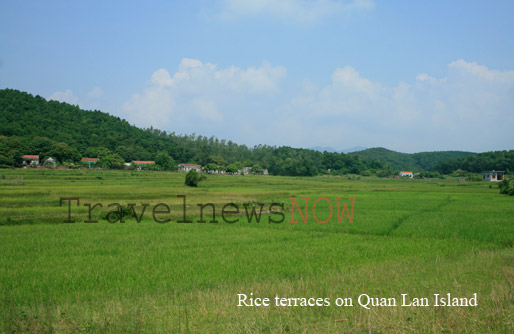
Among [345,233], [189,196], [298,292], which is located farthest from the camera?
[189,196]

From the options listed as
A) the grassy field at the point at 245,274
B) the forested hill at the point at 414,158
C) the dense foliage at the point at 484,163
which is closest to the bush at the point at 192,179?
the grassy field at the point at 245,274

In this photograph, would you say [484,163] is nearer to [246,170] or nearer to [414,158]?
[246,170]

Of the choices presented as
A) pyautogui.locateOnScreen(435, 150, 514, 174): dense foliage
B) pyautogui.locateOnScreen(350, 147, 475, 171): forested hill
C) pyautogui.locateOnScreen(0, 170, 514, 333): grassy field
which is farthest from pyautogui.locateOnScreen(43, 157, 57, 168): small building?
pyautogui.locateOnScreen(350, 147, 475, 171): forested hill

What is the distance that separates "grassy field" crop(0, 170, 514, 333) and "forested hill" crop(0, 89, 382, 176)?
51590 mm

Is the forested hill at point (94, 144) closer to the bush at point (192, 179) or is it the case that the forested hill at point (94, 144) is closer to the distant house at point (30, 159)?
the distant house at point (30, 159)

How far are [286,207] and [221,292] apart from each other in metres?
16.0

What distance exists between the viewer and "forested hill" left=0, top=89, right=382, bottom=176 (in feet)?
203

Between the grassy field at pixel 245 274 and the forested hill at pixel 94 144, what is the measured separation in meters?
51.6

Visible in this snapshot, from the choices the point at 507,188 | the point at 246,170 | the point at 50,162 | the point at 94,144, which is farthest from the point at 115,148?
the point at 507,188

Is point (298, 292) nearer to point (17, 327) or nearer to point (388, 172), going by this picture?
point (17, 327)

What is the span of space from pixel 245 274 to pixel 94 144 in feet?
259

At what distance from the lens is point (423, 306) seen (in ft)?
18.2

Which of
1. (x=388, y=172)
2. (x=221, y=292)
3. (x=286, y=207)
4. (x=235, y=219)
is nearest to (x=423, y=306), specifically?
(x=221, y=292)

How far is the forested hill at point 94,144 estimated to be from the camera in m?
62.0
